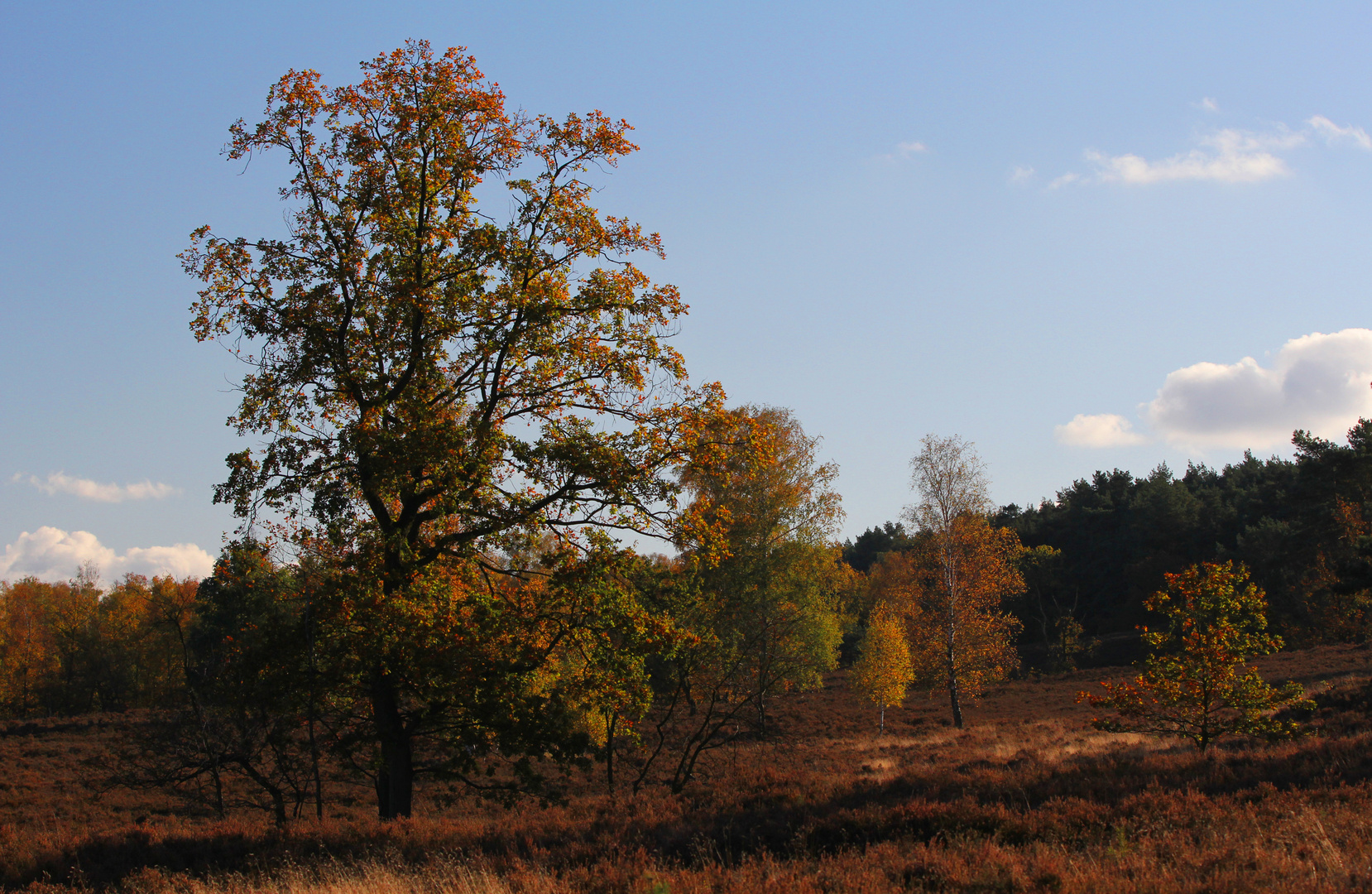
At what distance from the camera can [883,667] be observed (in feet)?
119

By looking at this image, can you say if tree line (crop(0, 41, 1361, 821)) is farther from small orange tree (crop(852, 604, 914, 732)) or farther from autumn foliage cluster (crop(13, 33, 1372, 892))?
small orange tree (crop(852, 604, 914, 732))

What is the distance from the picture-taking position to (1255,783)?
431 inches

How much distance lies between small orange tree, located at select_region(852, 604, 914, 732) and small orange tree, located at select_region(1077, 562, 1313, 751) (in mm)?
21472

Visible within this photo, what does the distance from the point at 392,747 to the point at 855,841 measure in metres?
8.06

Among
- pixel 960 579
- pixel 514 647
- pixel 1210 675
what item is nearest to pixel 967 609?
pixel 960 579

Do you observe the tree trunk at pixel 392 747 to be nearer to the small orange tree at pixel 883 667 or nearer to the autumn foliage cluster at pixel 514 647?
the autumn foliage cluster at pixel 514 647

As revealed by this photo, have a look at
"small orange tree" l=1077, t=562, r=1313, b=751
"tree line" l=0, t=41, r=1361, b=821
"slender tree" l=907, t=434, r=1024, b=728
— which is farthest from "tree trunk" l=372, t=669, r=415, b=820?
"slender tree" l=907, t=434, r=1024, b=728

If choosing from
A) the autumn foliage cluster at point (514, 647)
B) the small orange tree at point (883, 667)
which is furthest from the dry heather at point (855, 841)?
the small orange tree at point (883, 667)

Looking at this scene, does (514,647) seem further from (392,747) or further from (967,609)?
(967,609)

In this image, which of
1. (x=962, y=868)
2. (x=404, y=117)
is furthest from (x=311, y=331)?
(x=962, y=868)

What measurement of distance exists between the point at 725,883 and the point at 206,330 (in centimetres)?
1176

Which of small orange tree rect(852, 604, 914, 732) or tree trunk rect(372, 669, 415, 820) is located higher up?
tree trunk rect(372, 669, 415, 820)

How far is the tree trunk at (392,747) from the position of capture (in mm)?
13469

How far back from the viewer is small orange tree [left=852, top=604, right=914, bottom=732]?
36125 mm
